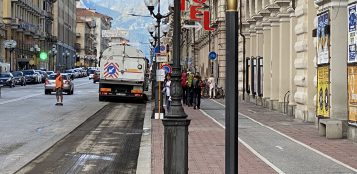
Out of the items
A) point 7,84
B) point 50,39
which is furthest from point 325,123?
point 50,39

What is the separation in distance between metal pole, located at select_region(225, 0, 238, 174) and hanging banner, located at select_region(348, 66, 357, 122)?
397 inches

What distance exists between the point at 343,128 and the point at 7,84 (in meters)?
48.3

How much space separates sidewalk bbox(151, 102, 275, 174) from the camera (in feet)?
36.3

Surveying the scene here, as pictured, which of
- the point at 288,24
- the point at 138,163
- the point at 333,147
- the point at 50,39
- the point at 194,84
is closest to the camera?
the point at 138,163

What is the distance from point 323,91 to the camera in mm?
17688

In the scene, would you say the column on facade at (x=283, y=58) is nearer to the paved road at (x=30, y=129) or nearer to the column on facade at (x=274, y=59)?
→ the column on facade at (x=274, y=59)

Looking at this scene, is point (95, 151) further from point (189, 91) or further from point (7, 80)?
point (7, 80)

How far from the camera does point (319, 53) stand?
18.1m

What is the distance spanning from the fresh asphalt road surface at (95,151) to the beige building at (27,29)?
6738 centimetres

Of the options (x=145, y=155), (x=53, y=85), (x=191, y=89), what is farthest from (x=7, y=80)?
(x=145, y=155)

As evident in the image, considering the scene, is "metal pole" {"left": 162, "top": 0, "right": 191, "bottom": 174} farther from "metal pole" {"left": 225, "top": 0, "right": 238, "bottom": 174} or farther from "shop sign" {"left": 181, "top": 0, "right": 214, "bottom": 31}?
"shop sign" {"left": 181, "top": 0, "right": 214, "bottom": 31}

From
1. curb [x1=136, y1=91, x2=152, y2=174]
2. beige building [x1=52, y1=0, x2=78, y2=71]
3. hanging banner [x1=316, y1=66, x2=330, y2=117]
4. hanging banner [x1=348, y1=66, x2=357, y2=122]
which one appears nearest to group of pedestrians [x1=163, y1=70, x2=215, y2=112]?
curb [x1=136, y1=91, x2=152, y2=174]

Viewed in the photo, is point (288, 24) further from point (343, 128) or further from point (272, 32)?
point (343, 128)

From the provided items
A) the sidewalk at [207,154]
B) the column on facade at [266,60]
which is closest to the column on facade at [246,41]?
the column on facade at [266,60]
